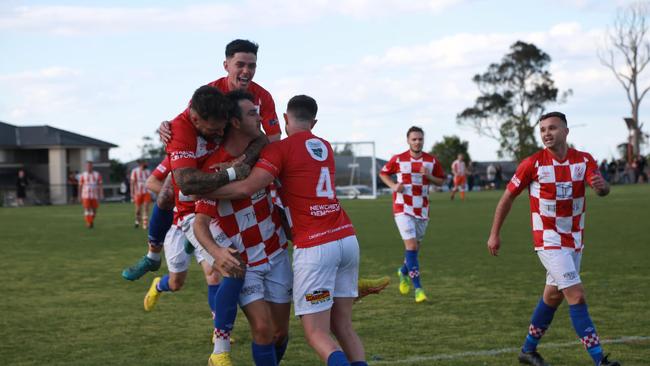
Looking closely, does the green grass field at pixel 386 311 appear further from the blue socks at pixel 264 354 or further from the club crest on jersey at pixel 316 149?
the club crest on jersey at pixel 316 149

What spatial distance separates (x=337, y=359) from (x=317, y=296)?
430mm

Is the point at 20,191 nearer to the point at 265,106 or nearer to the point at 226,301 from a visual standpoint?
the point at 265,106

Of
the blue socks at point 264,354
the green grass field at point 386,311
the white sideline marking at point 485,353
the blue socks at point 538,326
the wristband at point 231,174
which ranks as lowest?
the green grass field at point 386,311

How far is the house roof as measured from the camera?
68500 millimetres

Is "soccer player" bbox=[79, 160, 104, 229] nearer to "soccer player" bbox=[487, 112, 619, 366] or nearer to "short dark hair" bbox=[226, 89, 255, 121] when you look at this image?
"soccer player" bbox=[487, 112, 619, 366]

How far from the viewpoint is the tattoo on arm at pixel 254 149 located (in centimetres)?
568

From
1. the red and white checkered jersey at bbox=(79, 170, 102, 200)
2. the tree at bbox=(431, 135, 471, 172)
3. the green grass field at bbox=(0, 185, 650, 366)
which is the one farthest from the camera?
the tree at bbox=(431, 135, 471, 172)

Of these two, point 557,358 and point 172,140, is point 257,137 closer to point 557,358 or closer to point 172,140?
point 172,140

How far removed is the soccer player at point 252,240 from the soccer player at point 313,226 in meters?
0.21

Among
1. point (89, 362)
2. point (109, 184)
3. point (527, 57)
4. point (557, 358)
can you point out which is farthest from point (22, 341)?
point (527, 57)

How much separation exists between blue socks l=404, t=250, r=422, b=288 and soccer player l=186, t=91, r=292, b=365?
549 cm

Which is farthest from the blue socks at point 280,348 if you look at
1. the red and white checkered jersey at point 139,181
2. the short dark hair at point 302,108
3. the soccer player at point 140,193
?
the red and white checkered jersey at point 139,181

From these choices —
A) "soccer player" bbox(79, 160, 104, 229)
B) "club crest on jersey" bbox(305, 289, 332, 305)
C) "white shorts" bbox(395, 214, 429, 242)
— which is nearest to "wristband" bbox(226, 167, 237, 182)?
"club crest on jersey" bbox(305, 289, 332, 305)

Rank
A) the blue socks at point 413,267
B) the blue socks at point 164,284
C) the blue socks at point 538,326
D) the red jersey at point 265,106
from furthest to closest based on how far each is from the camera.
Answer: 1. the blue socks at point 413,267
2. the blue socks at point 164,284
3. the blue socks at point 538,326
4. the red jersey at point 265,106
